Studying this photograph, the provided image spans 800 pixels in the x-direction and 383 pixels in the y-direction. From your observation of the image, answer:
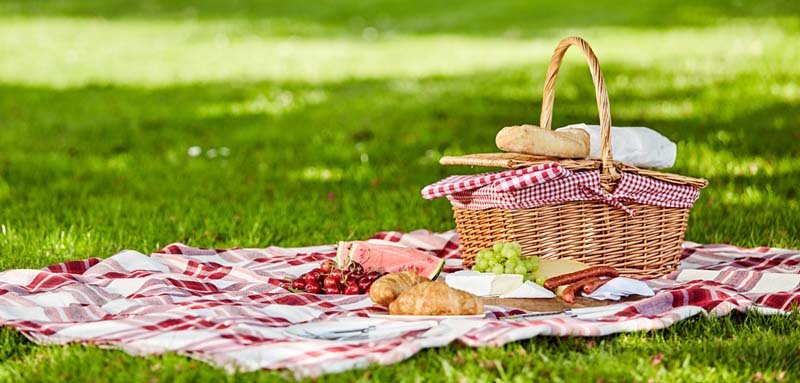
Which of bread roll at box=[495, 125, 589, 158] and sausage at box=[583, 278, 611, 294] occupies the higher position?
bread roll at box=[495, 125, 589, 158]

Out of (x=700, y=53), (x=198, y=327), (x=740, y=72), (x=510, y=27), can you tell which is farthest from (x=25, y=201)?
(x=510, y=27)

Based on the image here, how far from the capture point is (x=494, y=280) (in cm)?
435

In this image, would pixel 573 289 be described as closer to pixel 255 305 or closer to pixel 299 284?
pixel 299 284

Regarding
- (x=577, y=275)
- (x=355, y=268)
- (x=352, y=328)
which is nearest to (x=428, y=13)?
(x=355, y=268)

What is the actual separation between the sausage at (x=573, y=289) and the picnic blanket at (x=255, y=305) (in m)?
0.24

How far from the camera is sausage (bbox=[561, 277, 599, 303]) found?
422 cm

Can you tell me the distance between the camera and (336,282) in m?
4.48

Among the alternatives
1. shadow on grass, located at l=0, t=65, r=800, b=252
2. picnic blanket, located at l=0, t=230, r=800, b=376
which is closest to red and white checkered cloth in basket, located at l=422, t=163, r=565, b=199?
picnic blanket, located at l=0, t=230, r=800, b=376

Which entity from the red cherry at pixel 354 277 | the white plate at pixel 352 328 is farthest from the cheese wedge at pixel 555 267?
the white plate at pixel 352 328

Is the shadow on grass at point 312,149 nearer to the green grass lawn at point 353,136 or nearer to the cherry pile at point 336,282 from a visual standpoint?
the green grass lawn at point 353,136

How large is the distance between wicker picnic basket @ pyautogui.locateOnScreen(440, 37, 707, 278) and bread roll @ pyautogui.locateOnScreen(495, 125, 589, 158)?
50 millimetres

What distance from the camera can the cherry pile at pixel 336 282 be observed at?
448 cm

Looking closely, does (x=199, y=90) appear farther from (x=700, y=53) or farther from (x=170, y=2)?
(x=170, y=2)

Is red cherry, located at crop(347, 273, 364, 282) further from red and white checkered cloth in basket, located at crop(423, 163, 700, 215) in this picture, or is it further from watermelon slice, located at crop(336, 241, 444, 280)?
red and white checkered cloth in basket, located at crop(423, 163, 700, 215)
